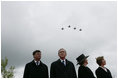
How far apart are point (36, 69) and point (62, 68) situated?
33.0 inches

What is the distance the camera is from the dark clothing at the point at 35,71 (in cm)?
749

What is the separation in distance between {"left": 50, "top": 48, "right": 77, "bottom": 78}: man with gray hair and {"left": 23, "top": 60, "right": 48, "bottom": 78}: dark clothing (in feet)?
0.84

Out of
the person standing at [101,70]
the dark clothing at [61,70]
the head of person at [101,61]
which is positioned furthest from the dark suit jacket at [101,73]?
the dark clothing at [61,70]

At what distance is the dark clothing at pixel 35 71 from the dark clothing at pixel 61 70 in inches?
10.1

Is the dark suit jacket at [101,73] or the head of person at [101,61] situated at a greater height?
the head of person at [101,61]

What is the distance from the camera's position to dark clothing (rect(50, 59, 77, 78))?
733 cm

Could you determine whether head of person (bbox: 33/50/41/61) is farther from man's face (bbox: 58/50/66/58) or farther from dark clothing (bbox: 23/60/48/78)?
man's face (bbox: 58/50/66/58)

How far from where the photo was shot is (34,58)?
24.9 feet

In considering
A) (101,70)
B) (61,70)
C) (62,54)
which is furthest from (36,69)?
(101,70)

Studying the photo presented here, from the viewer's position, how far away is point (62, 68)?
7.42m

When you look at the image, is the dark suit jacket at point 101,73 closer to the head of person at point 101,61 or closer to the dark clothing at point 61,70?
the head of person at point 101,61

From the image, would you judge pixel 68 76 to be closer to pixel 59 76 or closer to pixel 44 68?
pixel 59 76

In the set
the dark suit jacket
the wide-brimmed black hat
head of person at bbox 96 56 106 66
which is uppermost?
the wide-brimmed black hat

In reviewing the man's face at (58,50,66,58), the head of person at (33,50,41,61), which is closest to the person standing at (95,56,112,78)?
the man's face at (58,50,66,58)
